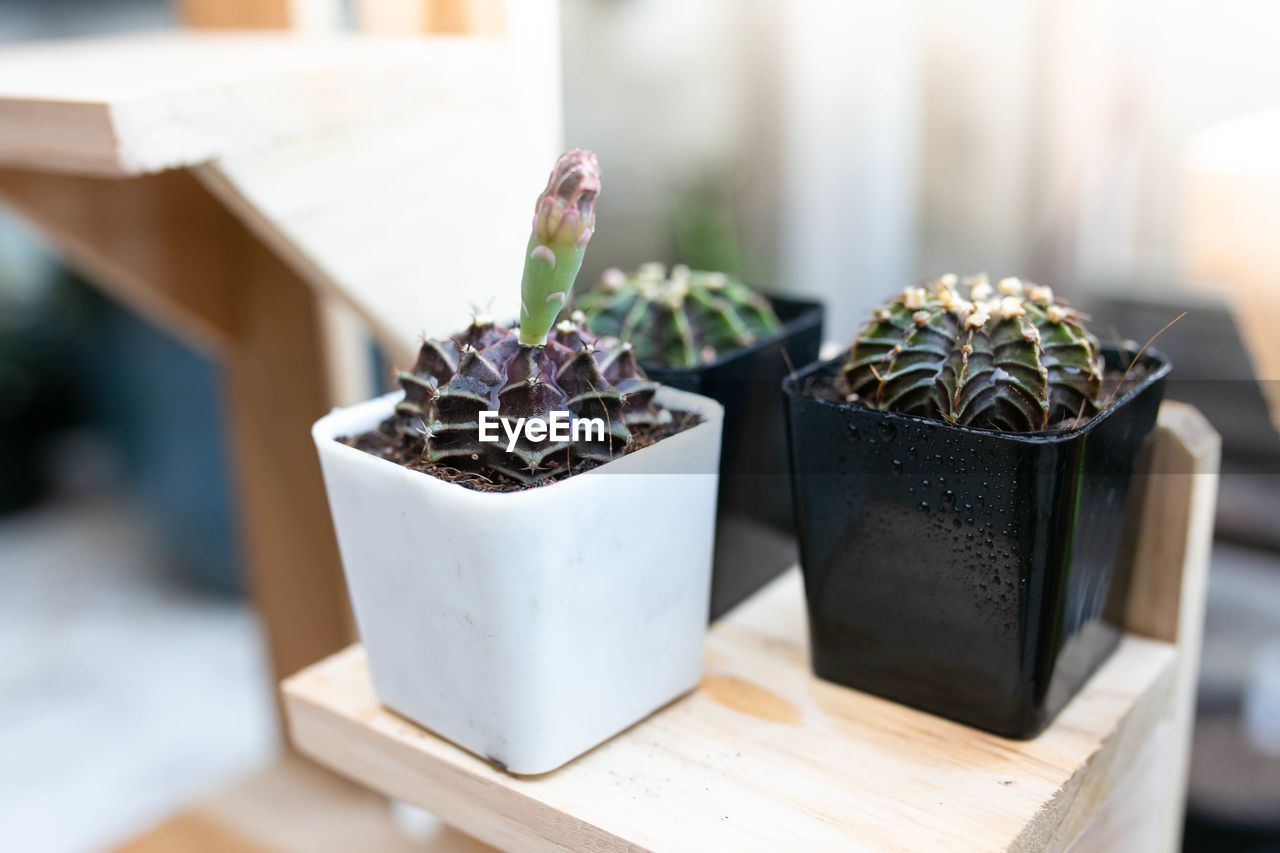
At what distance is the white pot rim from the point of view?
17.4 inches

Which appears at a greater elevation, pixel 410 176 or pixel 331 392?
pixel 410 176

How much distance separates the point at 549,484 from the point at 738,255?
156cm

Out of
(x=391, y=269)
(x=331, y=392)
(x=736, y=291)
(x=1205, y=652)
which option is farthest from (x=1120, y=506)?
(x=1205, y=652)

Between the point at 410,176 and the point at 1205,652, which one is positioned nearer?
the point at 410,176

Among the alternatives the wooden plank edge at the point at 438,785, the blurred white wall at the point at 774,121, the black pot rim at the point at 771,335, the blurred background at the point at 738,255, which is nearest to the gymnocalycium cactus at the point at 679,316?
the black pot rim at the point at 771,335

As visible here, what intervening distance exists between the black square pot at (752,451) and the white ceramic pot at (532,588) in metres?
0.04

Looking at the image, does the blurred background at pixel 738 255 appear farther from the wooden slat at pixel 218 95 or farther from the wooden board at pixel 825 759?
the wooden board at pixel 825 759

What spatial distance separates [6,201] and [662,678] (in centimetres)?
64

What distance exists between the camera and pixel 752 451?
618 mm

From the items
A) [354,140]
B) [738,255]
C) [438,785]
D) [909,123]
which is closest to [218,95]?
[354,140]

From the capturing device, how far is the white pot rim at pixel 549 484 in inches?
17.4

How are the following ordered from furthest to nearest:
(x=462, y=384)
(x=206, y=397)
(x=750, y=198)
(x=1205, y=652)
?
(x=750, y=198) < (x=206, y=397) < (x=1205, y=652) < (x=462, y=384)

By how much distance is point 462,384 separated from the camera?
48 centimetres

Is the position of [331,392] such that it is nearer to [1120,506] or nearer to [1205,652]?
[1120,506]
